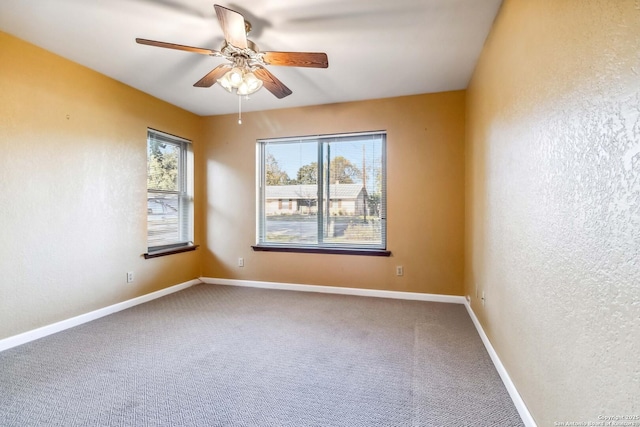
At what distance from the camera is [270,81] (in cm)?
257

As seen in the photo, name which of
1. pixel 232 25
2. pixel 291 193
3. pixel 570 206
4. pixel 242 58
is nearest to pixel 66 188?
pixel 242 58

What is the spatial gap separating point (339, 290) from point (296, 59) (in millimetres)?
2879

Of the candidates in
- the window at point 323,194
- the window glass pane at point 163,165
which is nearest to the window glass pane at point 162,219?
the window glass pane at point 163,165

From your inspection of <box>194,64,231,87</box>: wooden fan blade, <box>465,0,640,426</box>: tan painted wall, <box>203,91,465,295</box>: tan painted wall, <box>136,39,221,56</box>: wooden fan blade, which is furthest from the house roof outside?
<box>136,39,221,56</box>: wooden fan blade

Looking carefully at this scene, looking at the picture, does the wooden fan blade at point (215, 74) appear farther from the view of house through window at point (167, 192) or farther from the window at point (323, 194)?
the window at point (323, 194)

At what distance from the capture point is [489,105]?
7.88 feet

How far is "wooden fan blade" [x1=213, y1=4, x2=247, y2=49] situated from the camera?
1.73 metres

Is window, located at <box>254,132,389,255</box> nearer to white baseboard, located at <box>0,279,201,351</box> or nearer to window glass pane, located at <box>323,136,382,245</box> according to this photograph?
window glass pane, located at <box>323,136,382,245</box>

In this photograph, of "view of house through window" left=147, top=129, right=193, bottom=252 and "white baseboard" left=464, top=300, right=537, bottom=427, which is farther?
"view of house through window" left=147, top=129, right=193, bottom=252

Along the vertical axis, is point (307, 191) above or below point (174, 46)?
below

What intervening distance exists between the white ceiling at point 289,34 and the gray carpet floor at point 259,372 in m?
2.57

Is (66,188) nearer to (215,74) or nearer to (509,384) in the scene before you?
(215,74)

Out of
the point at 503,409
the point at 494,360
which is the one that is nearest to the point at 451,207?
the point at 494,360

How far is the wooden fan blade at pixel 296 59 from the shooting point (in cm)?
212
